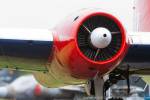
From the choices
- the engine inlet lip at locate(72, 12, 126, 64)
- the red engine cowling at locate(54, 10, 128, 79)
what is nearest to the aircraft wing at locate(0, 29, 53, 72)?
the red engine cowling at locate(54, 10, 128, 79)

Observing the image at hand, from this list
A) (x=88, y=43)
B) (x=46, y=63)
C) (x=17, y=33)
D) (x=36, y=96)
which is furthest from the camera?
(x=36, y=96)

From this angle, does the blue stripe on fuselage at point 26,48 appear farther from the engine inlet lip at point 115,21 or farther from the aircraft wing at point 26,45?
the engine inlet lip at point 115,21

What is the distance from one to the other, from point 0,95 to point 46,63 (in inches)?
674

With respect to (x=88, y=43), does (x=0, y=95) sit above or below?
above

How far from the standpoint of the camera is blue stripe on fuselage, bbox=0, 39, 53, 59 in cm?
1045

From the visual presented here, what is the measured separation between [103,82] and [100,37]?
174cm

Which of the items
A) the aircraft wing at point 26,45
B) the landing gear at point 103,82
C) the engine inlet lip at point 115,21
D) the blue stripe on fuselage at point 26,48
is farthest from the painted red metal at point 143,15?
the engine inlet lip at point 115,21

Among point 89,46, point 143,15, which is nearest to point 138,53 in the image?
point 89,46

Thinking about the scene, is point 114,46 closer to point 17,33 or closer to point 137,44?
point 137,44

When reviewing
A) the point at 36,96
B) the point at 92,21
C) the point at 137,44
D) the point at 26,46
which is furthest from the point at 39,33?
the point at 36,96

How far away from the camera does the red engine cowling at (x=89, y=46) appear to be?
9766 millimetres

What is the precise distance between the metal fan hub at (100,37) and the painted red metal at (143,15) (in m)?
4.42

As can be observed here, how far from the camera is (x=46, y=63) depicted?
1118 cm

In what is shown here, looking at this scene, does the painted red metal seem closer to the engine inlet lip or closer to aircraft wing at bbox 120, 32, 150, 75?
aircraft wing at bbox 120, 32, 150, 75
